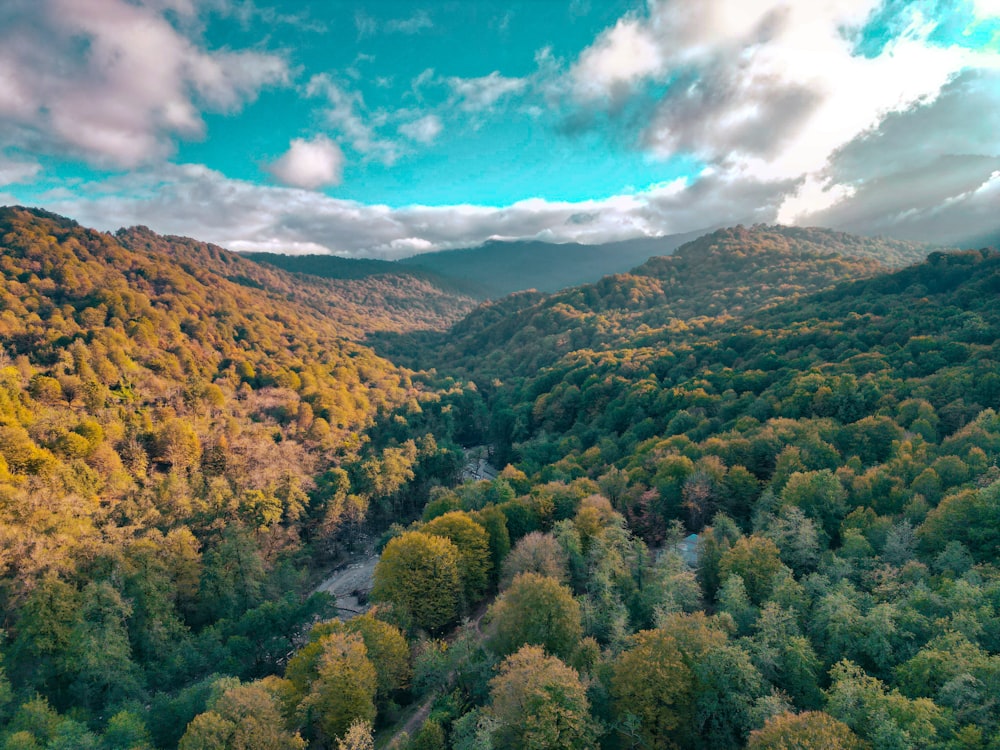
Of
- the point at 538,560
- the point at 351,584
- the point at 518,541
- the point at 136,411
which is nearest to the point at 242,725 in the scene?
the point at 538,560

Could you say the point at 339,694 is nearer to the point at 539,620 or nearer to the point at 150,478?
the point at 539,620

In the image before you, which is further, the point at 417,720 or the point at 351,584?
the point at 351,584

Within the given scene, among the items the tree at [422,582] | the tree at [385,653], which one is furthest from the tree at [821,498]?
the tree at [385,653]

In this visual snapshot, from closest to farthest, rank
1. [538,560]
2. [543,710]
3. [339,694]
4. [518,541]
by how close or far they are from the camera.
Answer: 1. [543,710]
2. [339,694]
3. [538,560]
4. [518,541]

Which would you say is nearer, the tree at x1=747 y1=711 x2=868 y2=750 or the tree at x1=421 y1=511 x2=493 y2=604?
the tree at x1=747 y1=711 x2=868 y2=750

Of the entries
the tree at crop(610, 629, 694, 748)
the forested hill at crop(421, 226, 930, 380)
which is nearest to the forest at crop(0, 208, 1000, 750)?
the tree at crop(610, 629, 694, 748)

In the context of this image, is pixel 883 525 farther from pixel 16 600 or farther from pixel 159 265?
pixel 159 265

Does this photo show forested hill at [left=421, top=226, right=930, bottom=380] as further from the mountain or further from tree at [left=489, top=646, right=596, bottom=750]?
tree at [left=489, top=646, right=596, bottom=750]
